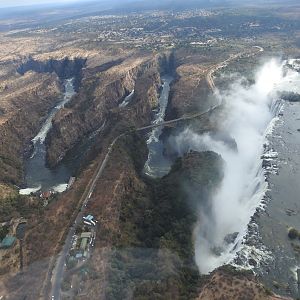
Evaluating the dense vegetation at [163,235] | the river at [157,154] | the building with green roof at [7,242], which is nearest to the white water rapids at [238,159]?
the dense vegetation at [163,235]

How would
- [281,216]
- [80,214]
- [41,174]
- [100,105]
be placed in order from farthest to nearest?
[100,105] < [41,174] < [281,216] < [80,214]

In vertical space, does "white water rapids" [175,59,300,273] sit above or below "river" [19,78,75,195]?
above

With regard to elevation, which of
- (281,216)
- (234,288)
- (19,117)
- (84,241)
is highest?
(234,288)

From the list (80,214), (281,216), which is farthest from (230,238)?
(80,214)

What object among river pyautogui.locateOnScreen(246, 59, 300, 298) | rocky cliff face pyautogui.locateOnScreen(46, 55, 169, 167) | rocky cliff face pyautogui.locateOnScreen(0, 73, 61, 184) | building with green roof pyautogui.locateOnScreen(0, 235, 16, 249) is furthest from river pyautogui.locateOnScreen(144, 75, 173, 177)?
building with green roof pyautogui.locateOnScreen(0, 235, 16, 249)

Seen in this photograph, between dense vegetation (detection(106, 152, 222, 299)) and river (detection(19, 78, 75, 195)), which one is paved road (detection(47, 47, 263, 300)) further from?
river (detection(19, 78, 75, 195))

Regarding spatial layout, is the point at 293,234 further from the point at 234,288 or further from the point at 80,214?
the point at 80,214

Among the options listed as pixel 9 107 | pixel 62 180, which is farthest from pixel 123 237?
pixel 9 107

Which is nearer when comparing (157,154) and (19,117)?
(157,154)
